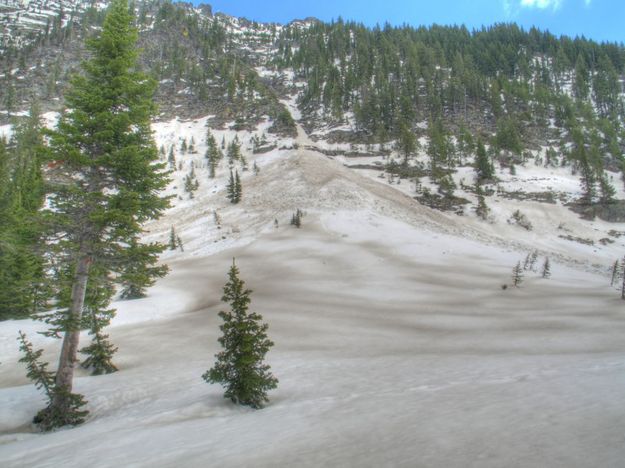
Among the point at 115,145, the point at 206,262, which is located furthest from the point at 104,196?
the point at 206,262

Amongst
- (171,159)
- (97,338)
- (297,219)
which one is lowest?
(97,338)

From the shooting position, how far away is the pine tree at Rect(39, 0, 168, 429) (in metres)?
10.3

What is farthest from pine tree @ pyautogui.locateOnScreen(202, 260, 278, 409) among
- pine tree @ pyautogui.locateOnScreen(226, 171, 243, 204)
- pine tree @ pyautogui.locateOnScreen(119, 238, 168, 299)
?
pine tree @ pyautogui.locateOnScreen(226, 171, 243, 204)

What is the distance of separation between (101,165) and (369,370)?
1063cm

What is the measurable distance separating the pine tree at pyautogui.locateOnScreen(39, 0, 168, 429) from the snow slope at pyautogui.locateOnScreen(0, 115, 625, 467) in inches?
159

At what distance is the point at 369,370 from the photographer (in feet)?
37.8

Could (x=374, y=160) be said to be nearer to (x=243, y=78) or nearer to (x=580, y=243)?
(x=580, y=243)

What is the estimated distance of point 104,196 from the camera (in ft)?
34.7

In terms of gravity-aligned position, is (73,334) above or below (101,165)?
below

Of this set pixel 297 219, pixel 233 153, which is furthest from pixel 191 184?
pixel 297 219

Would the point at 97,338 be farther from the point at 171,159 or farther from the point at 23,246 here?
the point at 171,159

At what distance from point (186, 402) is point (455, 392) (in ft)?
22.6

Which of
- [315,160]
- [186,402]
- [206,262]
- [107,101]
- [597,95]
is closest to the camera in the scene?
[186,402]

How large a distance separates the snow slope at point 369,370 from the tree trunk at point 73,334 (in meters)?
1.29
